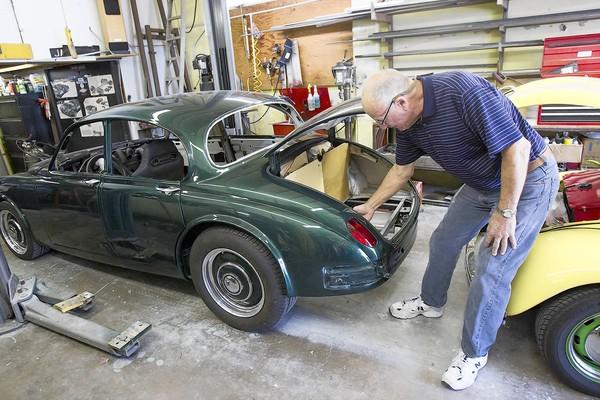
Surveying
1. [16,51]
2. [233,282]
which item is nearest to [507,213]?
[233,282]

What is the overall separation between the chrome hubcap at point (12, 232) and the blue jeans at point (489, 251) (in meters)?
3.60

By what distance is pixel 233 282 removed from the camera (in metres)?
2.39

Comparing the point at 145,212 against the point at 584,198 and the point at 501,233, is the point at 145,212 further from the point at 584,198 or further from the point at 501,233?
the point at 584,198

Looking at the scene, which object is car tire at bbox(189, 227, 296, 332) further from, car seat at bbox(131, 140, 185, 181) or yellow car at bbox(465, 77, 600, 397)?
yellow car at bbox(465, 77, 600, 397)

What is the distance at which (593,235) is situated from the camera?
1.77m

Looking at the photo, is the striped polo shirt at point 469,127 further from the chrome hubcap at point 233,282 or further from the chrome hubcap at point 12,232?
the chrome hubcap at point 12,232

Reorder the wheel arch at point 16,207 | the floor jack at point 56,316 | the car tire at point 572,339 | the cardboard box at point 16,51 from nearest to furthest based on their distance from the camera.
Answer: the car tire at point 572,339 → the floor jack at point 56,316 → the wheel arch at point 16,207 → the cardboard box at point 16,51

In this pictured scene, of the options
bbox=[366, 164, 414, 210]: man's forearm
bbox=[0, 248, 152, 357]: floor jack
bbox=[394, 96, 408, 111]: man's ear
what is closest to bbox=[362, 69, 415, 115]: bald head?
bbox=[394, 96, 408, 111]: man's ear

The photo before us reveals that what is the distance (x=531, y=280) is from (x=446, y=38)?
3688 millimetres

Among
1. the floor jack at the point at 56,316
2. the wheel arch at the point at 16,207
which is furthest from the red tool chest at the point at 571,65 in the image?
the wheel arch at the point at 16,207

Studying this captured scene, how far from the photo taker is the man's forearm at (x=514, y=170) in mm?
1536

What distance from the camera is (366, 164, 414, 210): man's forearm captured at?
7.24ft

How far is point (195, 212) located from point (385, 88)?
1.28 m

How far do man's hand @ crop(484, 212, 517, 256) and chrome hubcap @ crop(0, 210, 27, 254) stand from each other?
3701mm
